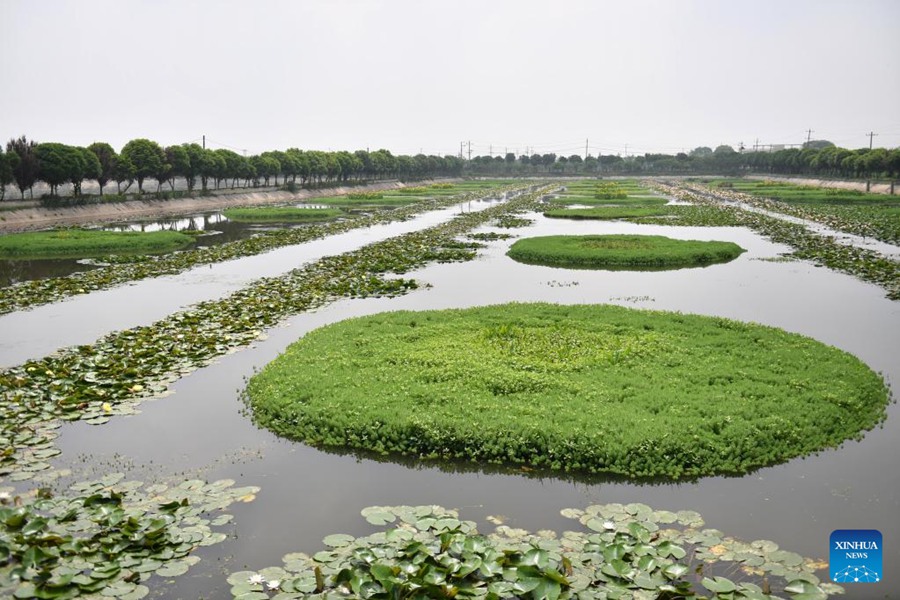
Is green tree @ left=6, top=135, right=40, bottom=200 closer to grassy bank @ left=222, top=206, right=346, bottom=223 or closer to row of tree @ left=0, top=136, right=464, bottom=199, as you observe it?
row of tree @ left=0, top=136, right=464, bottom=199

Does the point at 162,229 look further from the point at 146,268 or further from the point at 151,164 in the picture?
the point at 151,164

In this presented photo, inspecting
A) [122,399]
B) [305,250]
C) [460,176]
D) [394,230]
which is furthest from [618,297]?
[460,176]

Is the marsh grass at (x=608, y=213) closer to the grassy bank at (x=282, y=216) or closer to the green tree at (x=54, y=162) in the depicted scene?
the grassy bank at (x=282, y=216)

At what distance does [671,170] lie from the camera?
173000 mm

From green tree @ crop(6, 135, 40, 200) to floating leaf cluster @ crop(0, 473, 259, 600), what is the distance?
50.1 meters

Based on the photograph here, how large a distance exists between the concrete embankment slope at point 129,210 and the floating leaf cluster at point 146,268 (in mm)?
18370

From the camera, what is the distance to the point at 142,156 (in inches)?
2485

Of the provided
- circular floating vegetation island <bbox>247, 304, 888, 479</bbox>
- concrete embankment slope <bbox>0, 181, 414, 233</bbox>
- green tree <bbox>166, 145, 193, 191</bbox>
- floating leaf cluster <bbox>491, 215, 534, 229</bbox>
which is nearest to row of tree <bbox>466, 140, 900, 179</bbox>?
floating leaf cluster <bbox>491, 215, 534, 229</bbox>

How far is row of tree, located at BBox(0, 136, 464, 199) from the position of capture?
167 feet

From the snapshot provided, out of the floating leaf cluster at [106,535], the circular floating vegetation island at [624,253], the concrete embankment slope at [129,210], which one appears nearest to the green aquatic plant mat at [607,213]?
the circular floating vegetation island at [624,253]

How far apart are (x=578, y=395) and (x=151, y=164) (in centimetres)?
6131

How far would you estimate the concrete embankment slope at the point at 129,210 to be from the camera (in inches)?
1860

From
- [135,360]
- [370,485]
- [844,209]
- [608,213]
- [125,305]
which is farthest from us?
[844,209]
